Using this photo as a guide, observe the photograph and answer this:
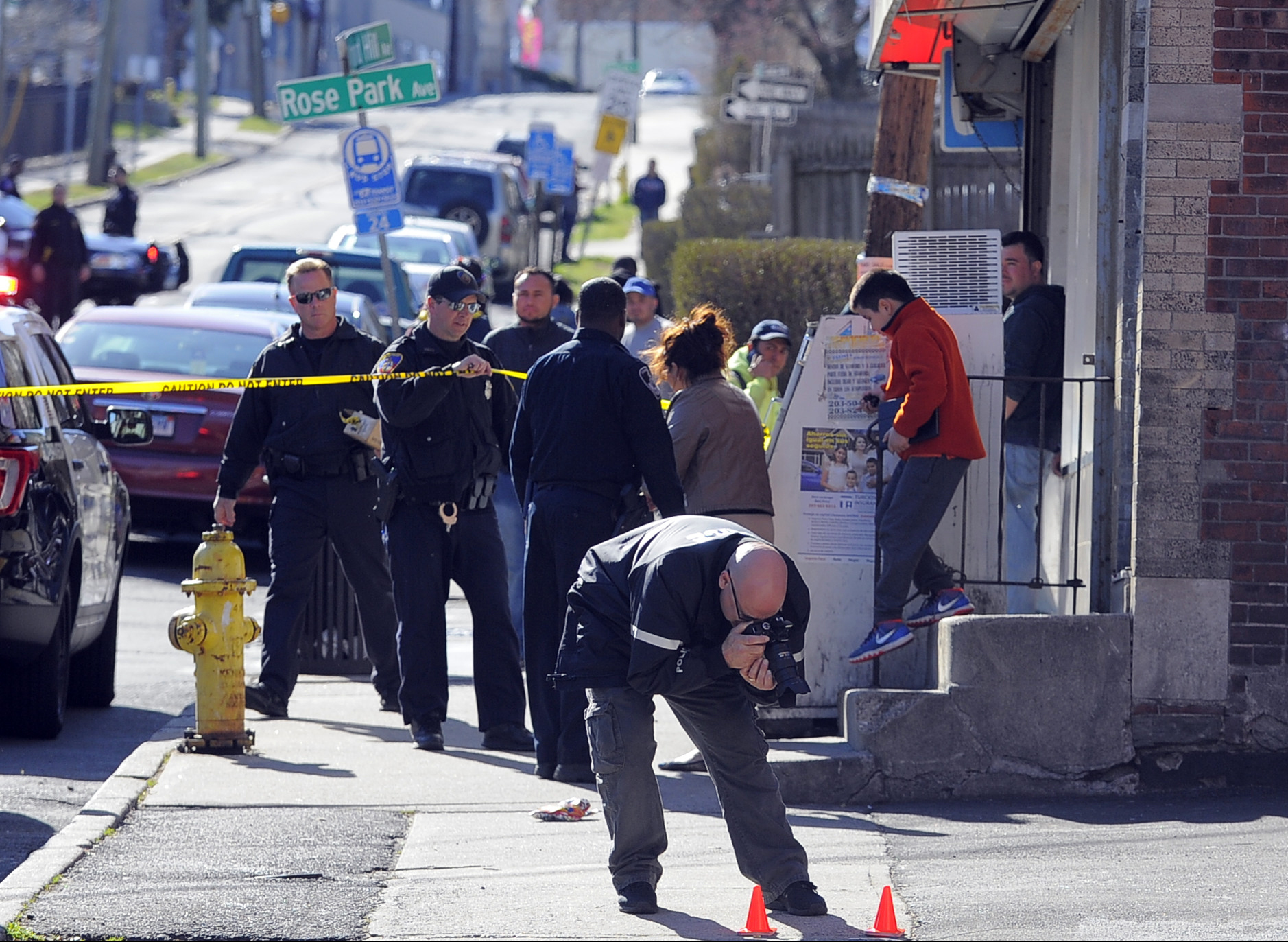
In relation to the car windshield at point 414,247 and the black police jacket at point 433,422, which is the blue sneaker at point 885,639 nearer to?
the black police jacket at point 433,422

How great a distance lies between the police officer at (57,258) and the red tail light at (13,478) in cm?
1484

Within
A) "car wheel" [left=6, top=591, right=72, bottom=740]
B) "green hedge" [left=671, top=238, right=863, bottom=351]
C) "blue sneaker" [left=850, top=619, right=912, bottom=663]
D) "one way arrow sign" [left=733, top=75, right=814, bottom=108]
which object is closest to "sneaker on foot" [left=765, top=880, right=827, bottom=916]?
"blue sneaker" [left=850, top=619, right=912, bottom=663]

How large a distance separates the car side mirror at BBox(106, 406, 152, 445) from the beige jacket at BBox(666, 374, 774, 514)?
2.56 metres

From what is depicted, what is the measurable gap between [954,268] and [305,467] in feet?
9.92

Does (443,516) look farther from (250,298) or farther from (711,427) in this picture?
(250,298)

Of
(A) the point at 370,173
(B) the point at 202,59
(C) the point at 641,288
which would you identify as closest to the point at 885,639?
(C) the point at 641,288

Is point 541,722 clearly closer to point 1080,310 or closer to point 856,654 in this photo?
point 856,654

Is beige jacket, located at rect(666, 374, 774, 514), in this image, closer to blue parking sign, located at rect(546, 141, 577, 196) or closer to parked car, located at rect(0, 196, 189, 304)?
parked car, located at rect(0, 196, 189, 304)

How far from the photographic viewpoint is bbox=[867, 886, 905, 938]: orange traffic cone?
518 cm

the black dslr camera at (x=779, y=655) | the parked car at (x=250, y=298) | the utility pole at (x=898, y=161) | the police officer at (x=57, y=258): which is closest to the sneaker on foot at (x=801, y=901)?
the black dslr camera at (x=779, y=655)

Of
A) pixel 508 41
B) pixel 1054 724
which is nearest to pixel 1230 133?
pixel 1054 724

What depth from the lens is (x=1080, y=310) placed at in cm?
871

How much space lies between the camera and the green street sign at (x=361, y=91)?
41.8 ft

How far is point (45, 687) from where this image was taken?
8.27 metres
